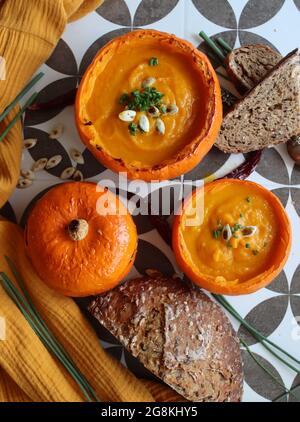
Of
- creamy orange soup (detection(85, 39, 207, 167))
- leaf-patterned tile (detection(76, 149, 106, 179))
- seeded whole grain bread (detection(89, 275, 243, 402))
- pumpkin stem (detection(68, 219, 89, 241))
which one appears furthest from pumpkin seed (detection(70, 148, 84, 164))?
seeded whole grain bread (detection(89, 275, 243, 402))

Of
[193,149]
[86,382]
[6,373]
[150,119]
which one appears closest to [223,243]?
[193,149]

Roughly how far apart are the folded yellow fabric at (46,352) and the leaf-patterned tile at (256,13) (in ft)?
3.54

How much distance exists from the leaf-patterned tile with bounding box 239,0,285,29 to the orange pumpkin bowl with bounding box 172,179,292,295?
1.96 ft

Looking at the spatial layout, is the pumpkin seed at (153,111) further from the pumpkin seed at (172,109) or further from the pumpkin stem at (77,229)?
the pumpkin stem at (77,229)

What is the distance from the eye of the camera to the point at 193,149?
5.86 feet

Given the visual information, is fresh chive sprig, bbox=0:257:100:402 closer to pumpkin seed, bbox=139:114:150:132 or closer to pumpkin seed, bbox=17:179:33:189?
pumpkin seed, bbox=17:179:33:189

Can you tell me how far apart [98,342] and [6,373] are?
32 centimetres

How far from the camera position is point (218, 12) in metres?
2.09

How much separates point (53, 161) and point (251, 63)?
76 centimetres

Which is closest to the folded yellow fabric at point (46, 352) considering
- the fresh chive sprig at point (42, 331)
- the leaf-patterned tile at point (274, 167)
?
the fresh chive sprig at point (42, 331)

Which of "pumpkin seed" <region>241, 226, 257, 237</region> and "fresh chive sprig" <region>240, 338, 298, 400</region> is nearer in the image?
"pumpkin seed" <region>241, 226, 257, 237</region>

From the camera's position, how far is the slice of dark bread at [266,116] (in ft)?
6.40

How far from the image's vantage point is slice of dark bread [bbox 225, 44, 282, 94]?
2004 mm

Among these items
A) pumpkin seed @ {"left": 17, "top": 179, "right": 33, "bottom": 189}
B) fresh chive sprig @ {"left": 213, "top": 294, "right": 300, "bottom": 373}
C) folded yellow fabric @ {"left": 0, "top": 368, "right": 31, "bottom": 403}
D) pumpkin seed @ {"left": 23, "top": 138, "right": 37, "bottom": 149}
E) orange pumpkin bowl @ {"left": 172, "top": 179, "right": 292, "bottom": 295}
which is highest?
pumpkin seed @ {"left": 23, "top": 138, "right": 37, "bottom": 149}
